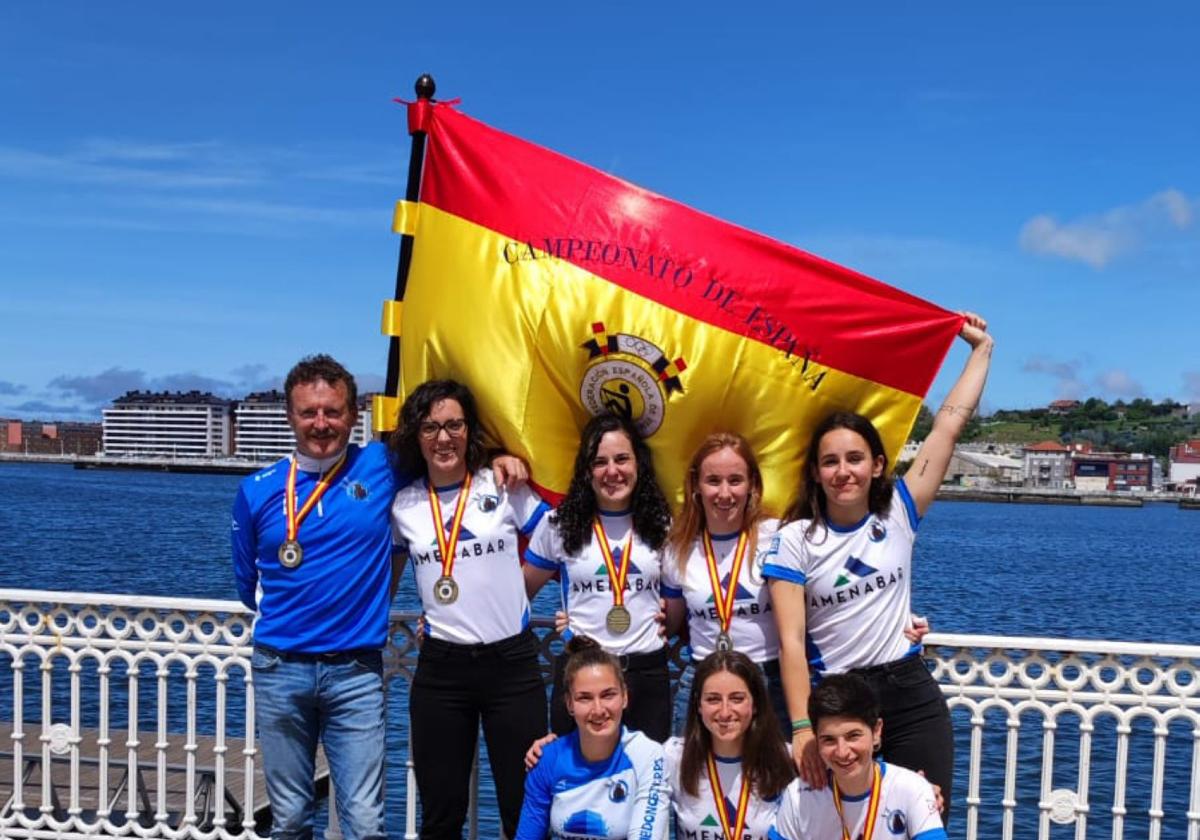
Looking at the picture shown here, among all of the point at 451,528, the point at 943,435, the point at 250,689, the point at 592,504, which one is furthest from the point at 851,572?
the point at 250,689

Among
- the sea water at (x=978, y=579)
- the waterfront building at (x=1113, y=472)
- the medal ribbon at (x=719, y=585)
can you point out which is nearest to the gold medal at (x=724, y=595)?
the medal ribbon at (x=719, y=585)

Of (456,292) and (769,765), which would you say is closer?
(769,765)

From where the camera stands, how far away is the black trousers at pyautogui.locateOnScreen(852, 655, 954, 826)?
4.48 meters

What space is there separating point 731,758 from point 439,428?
1774 millimetres

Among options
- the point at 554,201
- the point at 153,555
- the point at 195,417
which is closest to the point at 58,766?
the point at 554,201

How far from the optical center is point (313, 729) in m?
4.71

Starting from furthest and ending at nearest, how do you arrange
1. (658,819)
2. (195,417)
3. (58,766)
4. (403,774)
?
(195,417) < (403,774) < (58,766) < (658,819)

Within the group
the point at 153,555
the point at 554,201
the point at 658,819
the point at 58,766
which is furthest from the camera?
the point at 153,555

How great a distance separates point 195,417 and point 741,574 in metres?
193

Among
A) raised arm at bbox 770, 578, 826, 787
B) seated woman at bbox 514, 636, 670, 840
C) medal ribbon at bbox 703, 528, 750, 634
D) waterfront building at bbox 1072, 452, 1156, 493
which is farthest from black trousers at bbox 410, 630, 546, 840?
waterfront building at bbox 1072, 452, 1156, 493

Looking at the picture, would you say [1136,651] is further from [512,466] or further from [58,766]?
[58,766]

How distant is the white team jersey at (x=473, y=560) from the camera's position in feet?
15.4

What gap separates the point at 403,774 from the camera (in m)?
11.9

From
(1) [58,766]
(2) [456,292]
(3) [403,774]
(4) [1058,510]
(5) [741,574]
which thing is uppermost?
(2) [456,292]
